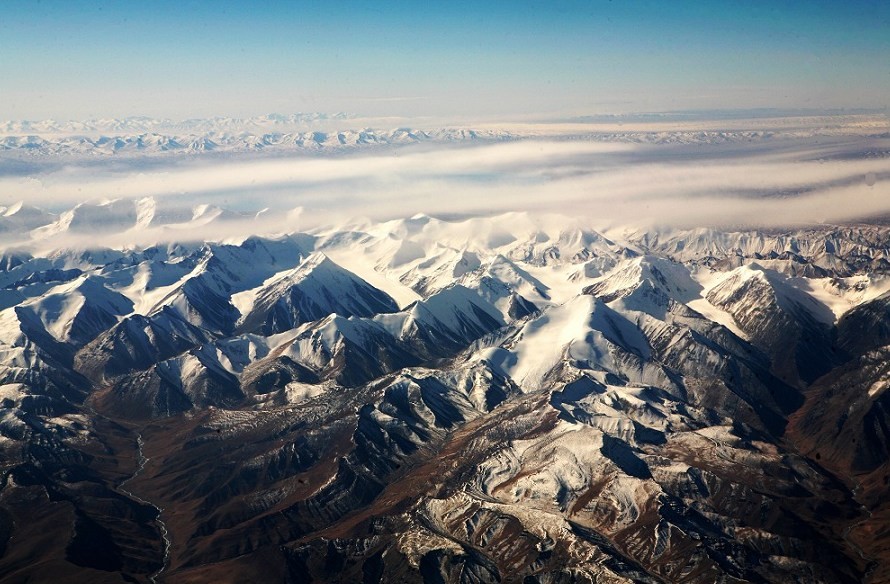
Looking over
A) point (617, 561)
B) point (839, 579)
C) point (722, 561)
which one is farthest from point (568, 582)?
point (839, 579)

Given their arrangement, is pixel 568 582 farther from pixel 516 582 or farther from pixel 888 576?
pixel 888 576

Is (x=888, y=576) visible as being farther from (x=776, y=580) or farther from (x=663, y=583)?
(x=663, y=583)

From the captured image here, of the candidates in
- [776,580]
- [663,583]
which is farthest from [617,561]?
[776,580]

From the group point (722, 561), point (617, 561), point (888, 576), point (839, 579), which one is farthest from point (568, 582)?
point (888, 576)

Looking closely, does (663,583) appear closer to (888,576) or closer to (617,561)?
(617,561)

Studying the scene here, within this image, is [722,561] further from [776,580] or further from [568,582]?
[568,582]

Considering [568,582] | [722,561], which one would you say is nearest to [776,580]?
[722,561]
